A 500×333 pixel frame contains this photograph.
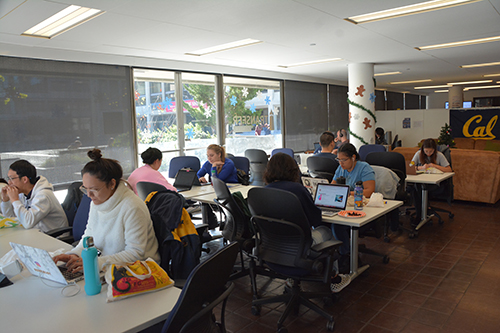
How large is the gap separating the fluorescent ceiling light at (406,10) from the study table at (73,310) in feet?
12.7

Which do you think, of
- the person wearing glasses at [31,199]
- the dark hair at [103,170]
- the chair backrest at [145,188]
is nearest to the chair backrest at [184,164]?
the chair backrest at [145,188]

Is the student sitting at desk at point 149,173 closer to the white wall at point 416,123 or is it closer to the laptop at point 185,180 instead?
the laptop at point 185,180

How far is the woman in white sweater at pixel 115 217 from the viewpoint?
7.07 feet

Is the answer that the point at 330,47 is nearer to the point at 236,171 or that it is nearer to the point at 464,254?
the point at 236,171

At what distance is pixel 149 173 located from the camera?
4090 mm

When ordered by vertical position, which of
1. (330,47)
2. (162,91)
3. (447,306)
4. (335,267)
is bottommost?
(447,306)

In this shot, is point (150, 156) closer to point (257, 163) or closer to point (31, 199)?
point (31, 199)

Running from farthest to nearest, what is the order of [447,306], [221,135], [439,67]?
[439,67] < [221,135] < [447,306]

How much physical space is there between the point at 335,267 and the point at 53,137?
183 inches

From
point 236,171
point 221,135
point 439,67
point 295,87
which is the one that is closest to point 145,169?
point 236,171

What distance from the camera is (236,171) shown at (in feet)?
16.4

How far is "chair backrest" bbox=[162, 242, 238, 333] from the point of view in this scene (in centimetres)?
147

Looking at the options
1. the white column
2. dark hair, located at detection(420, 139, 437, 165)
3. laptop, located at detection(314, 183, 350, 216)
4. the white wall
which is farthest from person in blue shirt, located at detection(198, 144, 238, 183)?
the white wall

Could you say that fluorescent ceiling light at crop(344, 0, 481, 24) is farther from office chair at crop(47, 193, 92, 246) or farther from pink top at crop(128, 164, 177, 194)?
office chair at crop(47, 193, 92, 246)
